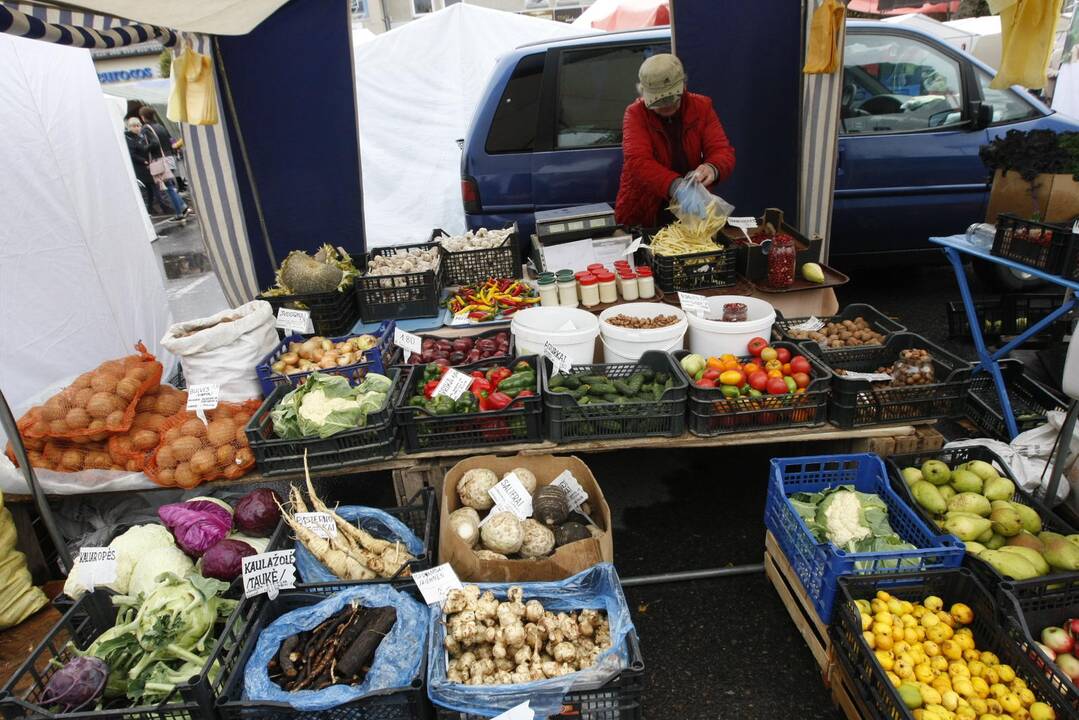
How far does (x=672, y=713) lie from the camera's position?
2410 mm

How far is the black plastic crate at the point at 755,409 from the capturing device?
106 inches

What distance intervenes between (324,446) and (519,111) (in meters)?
3.59

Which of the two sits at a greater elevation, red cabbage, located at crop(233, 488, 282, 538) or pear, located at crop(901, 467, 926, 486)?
red cabbage, located at crop(233, 488, 282, 538)

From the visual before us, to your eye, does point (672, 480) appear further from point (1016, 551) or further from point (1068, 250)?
point (1068, 250)

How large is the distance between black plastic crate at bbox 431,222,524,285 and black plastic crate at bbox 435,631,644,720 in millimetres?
2978

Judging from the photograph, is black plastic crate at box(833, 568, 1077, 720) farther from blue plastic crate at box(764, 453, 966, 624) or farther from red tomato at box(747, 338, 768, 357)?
red tomato at box(747, 338, 768, 357)

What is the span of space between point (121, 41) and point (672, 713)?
161 inches

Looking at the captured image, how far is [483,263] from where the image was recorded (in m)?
4.36

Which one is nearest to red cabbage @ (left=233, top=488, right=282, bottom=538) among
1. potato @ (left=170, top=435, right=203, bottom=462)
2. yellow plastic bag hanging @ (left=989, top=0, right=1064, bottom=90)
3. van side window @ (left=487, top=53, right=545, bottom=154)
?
potato @ (left=170, top=435, right=203, bottom=462)

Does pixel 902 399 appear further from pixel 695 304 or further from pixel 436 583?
pixel 436 583

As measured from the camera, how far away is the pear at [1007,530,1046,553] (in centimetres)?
237

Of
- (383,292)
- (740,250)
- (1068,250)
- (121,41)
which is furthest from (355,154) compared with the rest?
(1068,250)

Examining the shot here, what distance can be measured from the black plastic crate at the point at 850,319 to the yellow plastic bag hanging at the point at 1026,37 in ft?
4.76

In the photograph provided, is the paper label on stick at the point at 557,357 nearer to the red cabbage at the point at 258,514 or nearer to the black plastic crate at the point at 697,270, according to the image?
the black plastic crate at the point at 697,270
